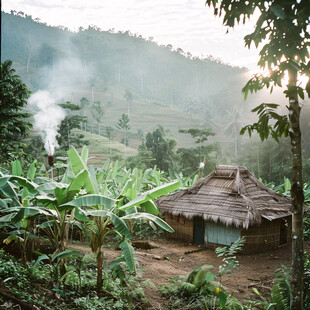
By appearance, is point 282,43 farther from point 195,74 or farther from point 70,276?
point 195,74

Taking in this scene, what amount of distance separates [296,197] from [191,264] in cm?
421

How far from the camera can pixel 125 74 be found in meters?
80.2

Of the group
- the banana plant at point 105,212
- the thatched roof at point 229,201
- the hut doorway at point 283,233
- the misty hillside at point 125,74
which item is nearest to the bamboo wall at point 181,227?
the thatched roof at point 229,201

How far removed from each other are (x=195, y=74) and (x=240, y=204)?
78140mm

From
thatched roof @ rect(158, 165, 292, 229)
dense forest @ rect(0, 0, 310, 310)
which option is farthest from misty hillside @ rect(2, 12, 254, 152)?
thatched roof @ rect(158, 165, 292, 229)

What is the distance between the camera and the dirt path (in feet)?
18.0

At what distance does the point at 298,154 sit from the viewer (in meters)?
3.51

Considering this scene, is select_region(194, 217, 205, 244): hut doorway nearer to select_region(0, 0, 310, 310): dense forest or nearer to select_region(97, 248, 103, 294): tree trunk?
select_region(0, 0, 310, 310): dense forest

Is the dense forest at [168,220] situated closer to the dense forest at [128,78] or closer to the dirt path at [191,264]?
the dirt path at [191,264]

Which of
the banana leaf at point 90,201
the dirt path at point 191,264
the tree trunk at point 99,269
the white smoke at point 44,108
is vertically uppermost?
the white smoke at point 44,108

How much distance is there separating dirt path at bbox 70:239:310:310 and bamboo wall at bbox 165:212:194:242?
8.4 inches

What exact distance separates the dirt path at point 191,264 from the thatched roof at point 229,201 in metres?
0.91

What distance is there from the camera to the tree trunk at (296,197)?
3461 mm

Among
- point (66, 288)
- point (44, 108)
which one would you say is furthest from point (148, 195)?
point (44, 108)
